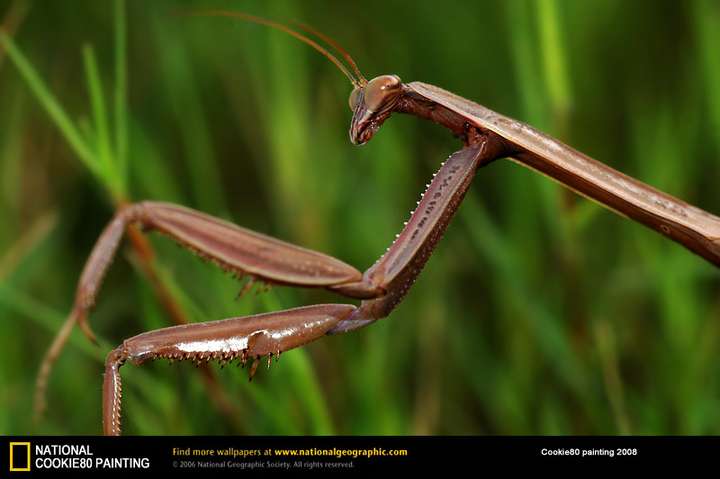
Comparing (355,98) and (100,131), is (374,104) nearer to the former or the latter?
(355,98)

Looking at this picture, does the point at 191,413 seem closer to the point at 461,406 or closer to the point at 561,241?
the point at 461,406

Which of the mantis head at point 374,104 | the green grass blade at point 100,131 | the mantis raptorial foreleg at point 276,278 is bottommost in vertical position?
the mantis raptorial foreleg at point 276,278

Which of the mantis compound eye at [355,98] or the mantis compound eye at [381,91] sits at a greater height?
the mantis compound eye at [355,98]

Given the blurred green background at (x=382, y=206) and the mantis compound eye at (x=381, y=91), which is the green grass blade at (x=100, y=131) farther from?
the mantis compound eye at (x=381, y=91)

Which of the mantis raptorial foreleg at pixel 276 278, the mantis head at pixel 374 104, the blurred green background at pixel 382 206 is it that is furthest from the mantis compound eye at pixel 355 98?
the blurred green background at pixel 382 206
